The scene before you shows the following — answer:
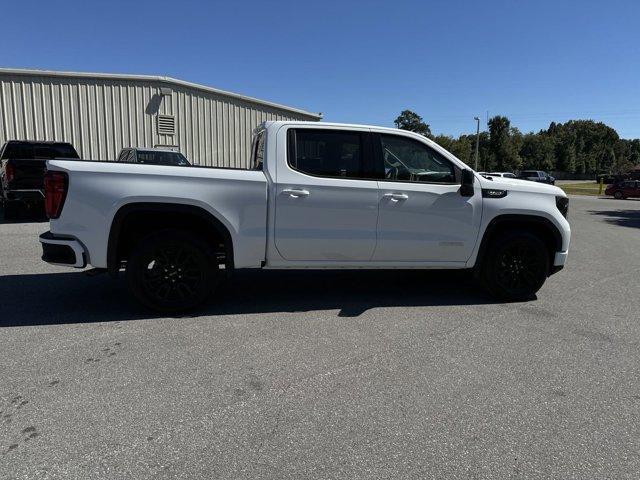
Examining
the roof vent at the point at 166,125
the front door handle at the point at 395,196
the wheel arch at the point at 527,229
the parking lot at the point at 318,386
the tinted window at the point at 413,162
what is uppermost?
the roof vent at the point at 166,125

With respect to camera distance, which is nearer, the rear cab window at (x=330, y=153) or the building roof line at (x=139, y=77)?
the rear cab window at (x=330, y=153)

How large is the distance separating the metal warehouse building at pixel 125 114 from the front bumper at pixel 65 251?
47.0ft

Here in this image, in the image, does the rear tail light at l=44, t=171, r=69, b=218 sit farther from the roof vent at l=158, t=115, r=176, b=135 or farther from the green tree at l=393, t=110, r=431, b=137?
the green tree at l=393, t=110, r=431, b=137

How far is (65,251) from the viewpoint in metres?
4.47

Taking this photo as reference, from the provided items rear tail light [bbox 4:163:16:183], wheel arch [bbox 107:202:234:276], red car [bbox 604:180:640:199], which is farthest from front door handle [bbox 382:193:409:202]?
red car [bbox 604:180:640:199]

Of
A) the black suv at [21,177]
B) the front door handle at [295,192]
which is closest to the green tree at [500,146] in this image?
the black suv at [21,177]

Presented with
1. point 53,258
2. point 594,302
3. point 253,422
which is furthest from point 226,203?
point 594,302

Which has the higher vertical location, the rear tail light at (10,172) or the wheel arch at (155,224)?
the rear tail light at (10,172)

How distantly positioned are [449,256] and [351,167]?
1.52 m

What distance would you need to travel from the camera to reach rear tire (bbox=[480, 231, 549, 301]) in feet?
18.1

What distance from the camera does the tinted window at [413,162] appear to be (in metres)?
5.18

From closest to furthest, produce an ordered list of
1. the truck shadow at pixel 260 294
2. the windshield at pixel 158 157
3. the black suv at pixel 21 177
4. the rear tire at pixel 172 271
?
the rear tire at pixel 172 271, the truck shadow at pixel 260 294, the black suv at pixel 21 177, the windshield at pixel 158 157

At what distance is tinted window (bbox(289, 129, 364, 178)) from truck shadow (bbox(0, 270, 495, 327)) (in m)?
1.52

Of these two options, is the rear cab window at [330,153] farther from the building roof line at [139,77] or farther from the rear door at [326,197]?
the building roof line at [139,77]
